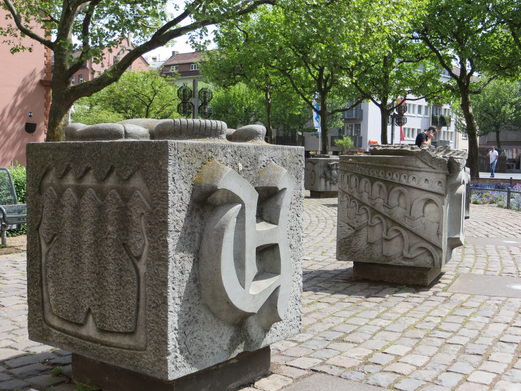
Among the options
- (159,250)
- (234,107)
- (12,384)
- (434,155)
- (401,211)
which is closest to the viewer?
(159,250)

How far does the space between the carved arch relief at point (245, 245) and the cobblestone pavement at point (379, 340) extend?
0.65 metres

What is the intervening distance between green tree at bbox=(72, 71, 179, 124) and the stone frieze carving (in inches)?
1736

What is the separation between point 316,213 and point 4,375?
1172 centimetres

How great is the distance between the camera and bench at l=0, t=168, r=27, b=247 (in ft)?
31.7

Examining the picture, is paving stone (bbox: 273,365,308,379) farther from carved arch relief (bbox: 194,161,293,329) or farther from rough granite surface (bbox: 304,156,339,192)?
rough granite surface (bbox: 304,156,339,192)

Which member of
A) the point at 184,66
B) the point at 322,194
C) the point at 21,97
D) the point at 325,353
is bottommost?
the point at 322,194

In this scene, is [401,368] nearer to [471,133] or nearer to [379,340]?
[379,340]

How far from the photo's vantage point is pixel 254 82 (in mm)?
32406

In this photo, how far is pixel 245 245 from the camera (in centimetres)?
329

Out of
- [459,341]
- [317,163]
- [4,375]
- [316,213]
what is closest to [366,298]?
[459,341]

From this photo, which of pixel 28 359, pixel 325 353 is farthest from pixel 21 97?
pixel 325 353

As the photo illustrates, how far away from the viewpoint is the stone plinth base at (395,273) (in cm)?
689

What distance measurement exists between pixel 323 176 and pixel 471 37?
10.4m

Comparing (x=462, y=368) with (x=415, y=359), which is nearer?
(x=462, y=368)
